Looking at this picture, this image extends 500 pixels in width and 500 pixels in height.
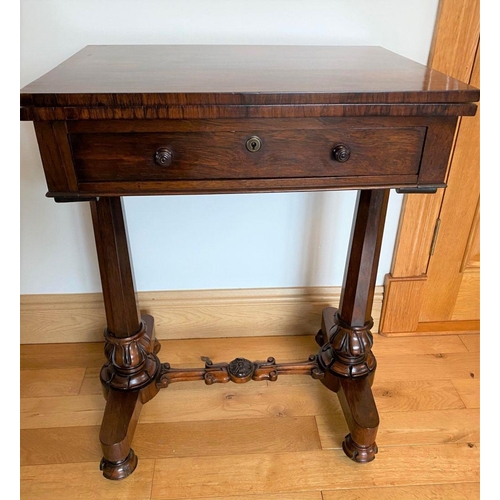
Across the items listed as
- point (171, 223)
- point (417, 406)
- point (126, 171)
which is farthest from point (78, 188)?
point (417, 406)

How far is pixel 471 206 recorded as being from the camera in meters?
1.48

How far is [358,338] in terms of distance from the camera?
131cm

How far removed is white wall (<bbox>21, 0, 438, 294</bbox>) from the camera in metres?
1.22

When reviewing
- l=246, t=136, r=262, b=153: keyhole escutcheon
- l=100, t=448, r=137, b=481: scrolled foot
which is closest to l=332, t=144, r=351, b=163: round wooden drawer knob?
l=246, t=136, r=262, b=153: keyhole escutcheon

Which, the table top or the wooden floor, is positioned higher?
the table top

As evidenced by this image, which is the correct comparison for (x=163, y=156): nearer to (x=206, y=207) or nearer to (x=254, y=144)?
(x=254, y=144)

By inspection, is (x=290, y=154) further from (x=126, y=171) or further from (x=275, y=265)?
(x=275, y=265)

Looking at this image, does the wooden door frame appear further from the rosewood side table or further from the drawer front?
the drawer front

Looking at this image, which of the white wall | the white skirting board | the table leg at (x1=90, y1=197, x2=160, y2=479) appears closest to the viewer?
the table leg at (x1=90, y1=197, x2=160, y2=479)

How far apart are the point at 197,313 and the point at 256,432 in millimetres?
451

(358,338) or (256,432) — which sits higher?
(358,338)

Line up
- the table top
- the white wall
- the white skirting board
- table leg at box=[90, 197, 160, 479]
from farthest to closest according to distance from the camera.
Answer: the white skirting board, the white wall, table leg at box=[90, 197, 160, 479], the table top

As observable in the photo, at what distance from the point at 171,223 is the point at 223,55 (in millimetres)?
551

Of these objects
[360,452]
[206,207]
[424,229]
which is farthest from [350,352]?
[206,207]
